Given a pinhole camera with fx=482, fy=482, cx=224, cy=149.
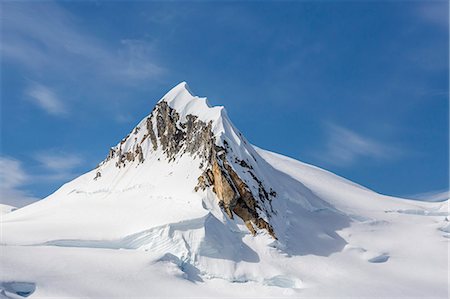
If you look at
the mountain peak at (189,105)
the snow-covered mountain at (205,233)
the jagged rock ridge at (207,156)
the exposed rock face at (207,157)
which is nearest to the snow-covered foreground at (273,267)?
the snow-covered mountain at (205,233)

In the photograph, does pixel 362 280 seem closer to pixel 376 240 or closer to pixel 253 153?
pixel 376 240

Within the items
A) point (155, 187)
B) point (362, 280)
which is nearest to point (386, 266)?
point (362, 280)

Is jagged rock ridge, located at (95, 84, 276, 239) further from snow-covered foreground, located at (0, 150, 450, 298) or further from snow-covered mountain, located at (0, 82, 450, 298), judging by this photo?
snow-covered foreground, located at (0, 150, 450, 298)

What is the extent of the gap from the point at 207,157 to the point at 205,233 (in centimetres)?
838

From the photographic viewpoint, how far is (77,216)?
3791 centimetres

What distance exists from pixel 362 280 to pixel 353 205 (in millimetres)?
18172

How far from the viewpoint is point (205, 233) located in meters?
31.6

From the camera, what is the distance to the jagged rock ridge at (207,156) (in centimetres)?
3566

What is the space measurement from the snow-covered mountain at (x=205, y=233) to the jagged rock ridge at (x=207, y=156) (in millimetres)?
110

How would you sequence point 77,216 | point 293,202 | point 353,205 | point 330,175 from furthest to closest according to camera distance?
point 330,175
point 353,205
point 293,202
point 77,216

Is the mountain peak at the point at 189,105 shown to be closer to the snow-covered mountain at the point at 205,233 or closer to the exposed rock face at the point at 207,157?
the snow-covered mountain at the point at 205,233

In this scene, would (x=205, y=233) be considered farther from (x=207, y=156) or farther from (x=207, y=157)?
(x=207, y=156)

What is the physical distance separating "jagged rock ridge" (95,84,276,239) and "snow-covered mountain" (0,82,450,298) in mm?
110

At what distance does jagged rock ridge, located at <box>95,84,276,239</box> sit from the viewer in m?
35.7
